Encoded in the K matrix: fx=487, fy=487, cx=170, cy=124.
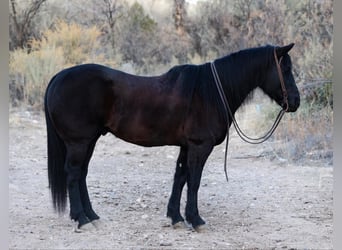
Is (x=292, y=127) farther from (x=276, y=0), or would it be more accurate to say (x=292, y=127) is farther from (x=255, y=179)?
(x=276, y=0)

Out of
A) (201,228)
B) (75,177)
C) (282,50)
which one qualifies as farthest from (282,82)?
(75,177)

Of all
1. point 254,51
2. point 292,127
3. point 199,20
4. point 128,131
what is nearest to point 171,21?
point 199,20

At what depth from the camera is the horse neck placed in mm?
2002

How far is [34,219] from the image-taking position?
2.04m

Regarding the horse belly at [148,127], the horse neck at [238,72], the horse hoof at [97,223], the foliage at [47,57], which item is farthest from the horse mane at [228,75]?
the horse hoof at [97,223]

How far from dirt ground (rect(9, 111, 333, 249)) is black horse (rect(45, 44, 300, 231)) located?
104 millimetres

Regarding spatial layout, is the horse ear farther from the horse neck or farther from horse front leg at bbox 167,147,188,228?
horse front leg at bbox 167,147,188,228

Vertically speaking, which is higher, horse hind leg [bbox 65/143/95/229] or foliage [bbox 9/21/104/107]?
foliage [bbox 9/21/104/107]

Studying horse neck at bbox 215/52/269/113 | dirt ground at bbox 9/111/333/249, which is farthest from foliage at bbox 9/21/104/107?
horse neck at bbox 215/52/269/113

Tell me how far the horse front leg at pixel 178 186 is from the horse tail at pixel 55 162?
455 millimetres

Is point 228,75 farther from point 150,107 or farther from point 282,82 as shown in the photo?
point 150,107

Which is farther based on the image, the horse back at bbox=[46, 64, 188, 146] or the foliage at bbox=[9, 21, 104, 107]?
the foliage at bbox=[9, 21, 104, 107]

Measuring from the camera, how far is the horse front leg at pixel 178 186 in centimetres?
207

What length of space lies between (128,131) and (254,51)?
2.02 feet
